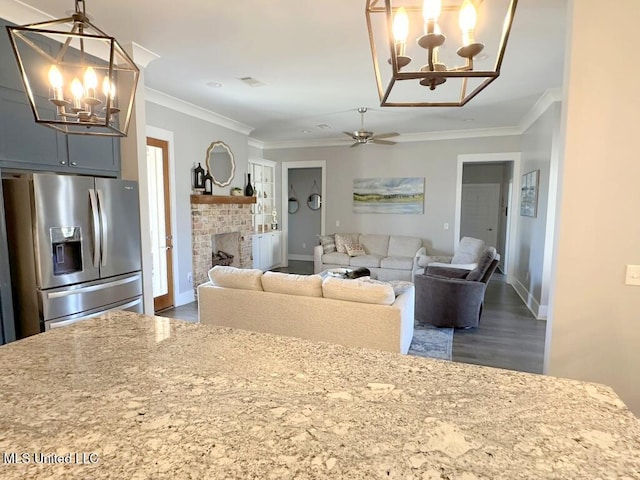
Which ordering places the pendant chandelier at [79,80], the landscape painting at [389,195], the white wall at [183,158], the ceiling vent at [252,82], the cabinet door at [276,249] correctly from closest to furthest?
the pendant chandelier at [79,80]
the ceiling vent at [252,82]
the white wall at [183,158]
the landscape painting at [389,195]
the cabinet door at [276,249]

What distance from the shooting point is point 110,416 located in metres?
0.94

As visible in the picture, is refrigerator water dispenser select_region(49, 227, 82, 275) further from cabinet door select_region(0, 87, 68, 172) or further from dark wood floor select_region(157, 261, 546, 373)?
dark wood floor select_region(157, 261, 546, 373)

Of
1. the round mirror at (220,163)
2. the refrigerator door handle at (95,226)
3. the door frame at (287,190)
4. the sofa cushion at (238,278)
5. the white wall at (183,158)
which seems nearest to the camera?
the refrigerator door handle at (95,226)

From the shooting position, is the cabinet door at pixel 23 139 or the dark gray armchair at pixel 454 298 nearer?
the cabinet door at pixel 23 139

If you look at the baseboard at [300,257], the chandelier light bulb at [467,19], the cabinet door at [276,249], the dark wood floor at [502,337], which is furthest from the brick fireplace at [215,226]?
the chandelier light bulb at [467,19]

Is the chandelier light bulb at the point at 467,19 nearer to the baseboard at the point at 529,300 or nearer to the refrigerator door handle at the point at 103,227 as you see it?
the refrigerator door handle at the point at 103,227

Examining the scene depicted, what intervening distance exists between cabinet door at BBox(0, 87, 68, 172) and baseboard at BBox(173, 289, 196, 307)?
2519 mm

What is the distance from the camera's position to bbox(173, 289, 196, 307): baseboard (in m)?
4.98

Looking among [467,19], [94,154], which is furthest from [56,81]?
[94,154]

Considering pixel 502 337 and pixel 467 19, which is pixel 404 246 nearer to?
pixel 502 337

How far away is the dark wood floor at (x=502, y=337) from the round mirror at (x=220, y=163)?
1999mm

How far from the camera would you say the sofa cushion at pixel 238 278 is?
3254 mm

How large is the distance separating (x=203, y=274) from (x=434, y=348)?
11.4 ft

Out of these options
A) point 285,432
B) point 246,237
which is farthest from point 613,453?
point 246,237
